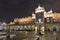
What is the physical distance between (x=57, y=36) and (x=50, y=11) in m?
9.40

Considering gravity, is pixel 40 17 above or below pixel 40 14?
below

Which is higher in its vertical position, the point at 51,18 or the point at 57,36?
the point at 51,18

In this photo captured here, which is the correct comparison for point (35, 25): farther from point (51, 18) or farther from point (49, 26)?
point (51, 18)

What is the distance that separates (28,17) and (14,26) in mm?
4276

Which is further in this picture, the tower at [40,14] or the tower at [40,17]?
the tower at [40,14]

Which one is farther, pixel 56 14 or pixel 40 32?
pixel 56 14

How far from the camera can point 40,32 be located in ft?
69.2

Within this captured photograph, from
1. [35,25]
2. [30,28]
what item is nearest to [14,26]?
[30,28]

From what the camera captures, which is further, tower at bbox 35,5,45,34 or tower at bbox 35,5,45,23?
tower at bbox 35,5,45,23

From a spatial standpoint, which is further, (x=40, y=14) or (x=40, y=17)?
(x=40, y=14)

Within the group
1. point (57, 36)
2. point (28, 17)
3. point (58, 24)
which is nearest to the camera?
point (57, 36)

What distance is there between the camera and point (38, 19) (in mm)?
23750

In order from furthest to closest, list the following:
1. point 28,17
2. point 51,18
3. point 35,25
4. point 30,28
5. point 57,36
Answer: point 28,17 → point 51,18 → point 30,28 → point 35,25 → point 57,36

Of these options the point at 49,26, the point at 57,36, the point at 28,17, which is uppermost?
the point at 28,17
